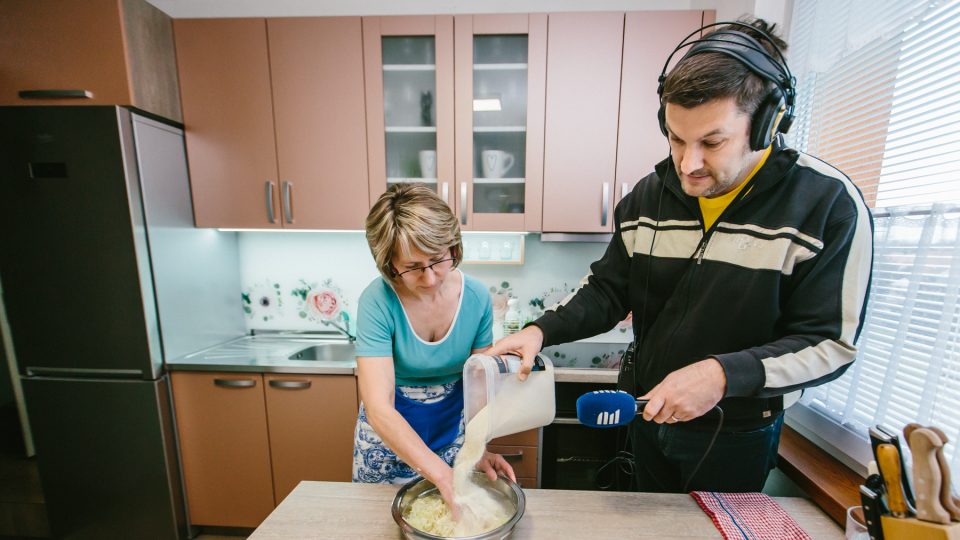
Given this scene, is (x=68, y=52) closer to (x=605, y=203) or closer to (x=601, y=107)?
(x=601, y=107)

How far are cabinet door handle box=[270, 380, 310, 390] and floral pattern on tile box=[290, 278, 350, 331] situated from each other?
549 millimetres

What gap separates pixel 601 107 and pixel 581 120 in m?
0.11

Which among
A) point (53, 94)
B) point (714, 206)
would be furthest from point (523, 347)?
point (53, 94)

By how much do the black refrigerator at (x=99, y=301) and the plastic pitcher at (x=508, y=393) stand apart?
173cm

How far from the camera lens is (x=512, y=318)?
88.3 inches

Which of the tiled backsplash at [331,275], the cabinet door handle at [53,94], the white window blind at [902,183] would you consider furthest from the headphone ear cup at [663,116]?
the cabinet door handle at [53,94]

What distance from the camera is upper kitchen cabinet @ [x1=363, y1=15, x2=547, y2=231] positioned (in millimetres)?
1799

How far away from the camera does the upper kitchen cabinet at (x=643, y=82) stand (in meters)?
1.74

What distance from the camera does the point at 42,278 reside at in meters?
1.69

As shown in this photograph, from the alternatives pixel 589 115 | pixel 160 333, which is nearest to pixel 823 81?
pixel 589 115

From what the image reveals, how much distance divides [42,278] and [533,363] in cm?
226

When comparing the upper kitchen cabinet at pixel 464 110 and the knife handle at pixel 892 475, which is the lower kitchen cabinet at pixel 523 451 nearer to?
the upper kitchen cabinet at pixel 464 110

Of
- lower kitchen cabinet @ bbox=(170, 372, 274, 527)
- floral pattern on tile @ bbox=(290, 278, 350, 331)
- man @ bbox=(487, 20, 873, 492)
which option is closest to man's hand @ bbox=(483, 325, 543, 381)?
man @ bbox=(487, 20, 873, 492)

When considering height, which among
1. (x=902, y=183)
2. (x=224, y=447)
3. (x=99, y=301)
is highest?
(x=902, y=183)
